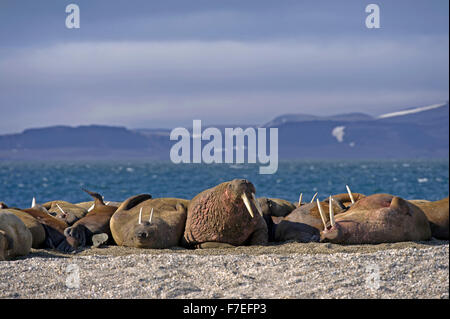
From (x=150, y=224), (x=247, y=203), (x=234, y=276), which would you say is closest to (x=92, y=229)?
(x=150, y=224)

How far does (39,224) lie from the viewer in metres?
9.13

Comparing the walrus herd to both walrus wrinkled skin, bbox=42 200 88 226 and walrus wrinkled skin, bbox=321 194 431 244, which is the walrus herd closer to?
walrus wrinkled skin, bbox=321 194 431 244

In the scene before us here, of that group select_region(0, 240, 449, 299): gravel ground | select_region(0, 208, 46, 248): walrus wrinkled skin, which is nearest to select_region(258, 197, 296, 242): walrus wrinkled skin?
select_region(0, 240, 449, 299): gravel ground

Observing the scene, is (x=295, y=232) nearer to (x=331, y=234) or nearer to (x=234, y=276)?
(x=331, y=234)

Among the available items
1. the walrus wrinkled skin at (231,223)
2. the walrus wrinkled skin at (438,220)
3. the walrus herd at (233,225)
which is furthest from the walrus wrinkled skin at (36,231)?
the walrus wrinkled skin at (438,220)

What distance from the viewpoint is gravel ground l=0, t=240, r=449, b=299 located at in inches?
229

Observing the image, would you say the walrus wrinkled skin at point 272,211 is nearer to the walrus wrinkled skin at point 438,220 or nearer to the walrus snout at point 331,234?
the walrus snout at point 331,234

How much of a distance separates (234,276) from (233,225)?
2.46 metres

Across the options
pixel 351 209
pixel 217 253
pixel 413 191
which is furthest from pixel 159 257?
pixel 413 191

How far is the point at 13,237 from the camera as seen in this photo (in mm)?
8055

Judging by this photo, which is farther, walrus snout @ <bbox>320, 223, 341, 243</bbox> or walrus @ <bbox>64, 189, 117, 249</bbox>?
walrus @ <bbox>64, 189, 117, 249</bbox>

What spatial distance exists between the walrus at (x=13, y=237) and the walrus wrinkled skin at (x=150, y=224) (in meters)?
1.39

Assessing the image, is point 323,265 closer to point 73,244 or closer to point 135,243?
point 135,243
